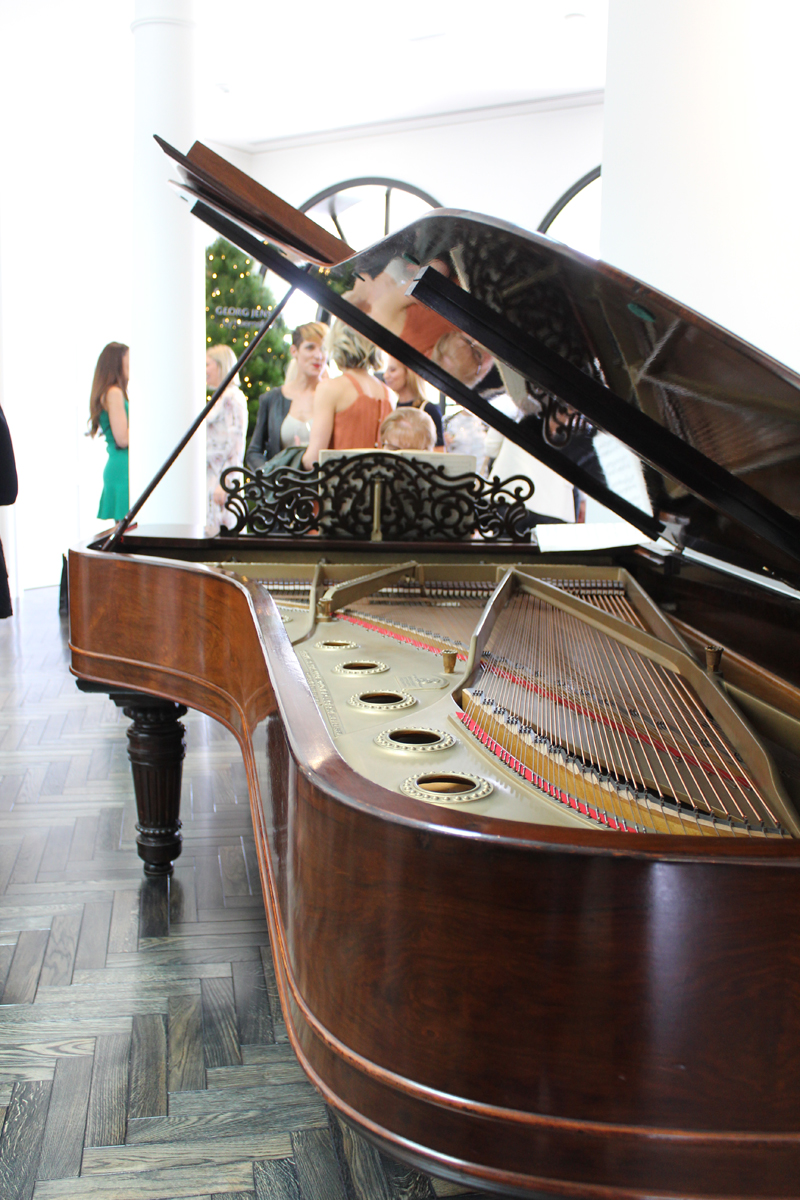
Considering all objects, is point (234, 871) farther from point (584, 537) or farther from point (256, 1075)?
point (584, 537)

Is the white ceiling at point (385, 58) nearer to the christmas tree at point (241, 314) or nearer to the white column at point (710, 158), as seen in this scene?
the christmas tree at point (241, 314)

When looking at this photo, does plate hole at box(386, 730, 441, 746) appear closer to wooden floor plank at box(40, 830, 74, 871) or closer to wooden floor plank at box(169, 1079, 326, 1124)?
wooden floor plank at box(169, 1079, 326, 1124)

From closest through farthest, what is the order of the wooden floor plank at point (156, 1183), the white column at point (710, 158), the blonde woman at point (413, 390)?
1. the wooden floor plank at point (156, 1183)
2. the white column at point (710, 158)
3. the blonde woman at point (413, 390)

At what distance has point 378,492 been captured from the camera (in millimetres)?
2855

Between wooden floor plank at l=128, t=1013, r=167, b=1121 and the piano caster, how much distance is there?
2.19 feet

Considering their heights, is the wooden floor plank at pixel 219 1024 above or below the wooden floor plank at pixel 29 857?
below

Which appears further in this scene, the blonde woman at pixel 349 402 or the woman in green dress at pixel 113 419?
the woman in green dress at pixel 113 419

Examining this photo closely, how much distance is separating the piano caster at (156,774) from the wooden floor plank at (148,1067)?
67cm

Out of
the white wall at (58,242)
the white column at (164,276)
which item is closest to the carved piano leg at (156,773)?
the white column at (164,276)

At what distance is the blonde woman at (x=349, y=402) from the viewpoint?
154 inches

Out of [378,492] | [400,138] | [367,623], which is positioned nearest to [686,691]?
[367,623]

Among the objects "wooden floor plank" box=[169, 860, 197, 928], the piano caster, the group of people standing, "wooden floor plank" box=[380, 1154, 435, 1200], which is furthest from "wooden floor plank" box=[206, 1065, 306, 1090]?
the group of people standing

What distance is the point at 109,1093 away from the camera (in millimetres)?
1839

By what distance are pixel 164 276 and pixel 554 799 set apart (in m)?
4.85
